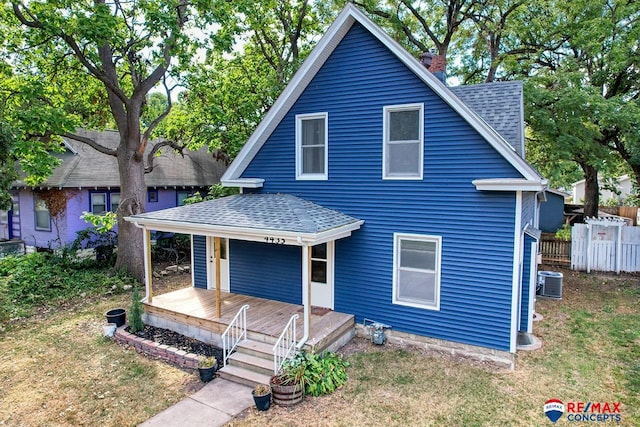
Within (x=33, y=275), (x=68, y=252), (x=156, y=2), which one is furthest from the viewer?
(x=68, y=252)

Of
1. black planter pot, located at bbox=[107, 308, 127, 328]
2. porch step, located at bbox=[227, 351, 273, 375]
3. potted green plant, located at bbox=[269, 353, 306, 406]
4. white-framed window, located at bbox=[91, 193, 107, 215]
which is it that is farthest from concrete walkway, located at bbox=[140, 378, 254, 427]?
white-framed window, located at bbox=[91, 193, 107, 215]

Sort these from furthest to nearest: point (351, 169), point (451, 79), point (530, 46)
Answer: point (451, 79) → point (530, 46) → point (351, 169)

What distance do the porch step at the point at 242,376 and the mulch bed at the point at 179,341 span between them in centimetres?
51

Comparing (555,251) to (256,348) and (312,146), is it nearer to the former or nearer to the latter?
(312,146)

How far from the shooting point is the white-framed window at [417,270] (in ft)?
27.8

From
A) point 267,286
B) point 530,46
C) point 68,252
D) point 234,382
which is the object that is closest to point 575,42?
point 530,46

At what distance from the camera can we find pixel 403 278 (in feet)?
28.9

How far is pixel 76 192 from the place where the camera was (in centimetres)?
1730

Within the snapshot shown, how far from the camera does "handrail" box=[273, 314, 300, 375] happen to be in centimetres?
727

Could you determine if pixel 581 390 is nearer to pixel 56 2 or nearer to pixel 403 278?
pixel 403 278

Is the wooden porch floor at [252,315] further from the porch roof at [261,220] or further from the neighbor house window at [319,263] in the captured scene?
the porch roof at [261,220]

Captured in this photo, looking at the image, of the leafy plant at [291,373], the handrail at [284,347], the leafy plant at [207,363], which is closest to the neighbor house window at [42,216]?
the leafy plant at [207,363]

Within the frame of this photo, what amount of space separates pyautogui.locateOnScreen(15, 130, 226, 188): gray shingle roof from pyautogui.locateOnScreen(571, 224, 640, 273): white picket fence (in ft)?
60.4

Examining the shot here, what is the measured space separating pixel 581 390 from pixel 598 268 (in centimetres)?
1044
